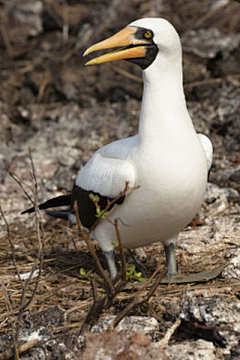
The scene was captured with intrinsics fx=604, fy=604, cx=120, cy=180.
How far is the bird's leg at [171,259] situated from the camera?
4.04m

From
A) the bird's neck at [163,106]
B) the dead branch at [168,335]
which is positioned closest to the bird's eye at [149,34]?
the bird's neck at [163,106]

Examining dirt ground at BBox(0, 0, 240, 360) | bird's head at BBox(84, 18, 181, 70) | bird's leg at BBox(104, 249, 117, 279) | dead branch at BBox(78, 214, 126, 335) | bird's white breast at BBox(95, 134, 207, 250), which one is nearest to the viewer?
dead branch at BBox(78, 214, 126, 335)

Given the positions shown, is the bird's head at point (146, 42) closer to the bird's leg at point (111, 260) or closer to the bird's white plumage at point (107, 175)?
the bird's white plumage at point (107, 175)

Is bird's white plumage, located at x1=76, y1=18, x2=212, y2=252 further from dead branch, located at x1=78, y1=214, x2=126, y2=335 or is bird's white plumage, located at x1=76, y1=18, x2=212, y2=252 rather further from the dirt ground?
dead branch, located at x1=78, y1=214, x2=126, y2=335

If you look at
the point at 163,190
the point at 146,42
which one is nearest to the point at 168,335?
the point at 163,190

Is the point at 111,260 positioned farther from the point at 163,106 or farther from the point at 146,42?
the point at 146,42

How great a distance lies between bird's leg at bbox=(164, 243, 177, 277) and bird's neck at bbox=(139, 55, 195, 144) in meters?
0.86

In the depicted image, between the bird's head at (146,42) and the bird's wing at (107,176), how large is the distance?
0.62 m

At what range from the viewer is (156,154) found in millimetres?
3461

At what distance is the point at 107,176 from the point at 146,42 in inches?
32.8

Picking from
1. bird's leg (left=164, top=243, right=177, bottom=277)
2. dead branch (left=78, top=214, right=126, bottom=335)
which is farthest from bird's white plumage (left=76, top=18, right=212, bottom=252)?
dead branch (left=78, top=214, right=126, bottom=335)

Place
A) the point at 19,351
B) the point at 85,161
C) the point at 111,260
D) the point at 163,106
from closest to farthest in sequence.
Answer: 1. the point at 19,351
2. the point at 163,106
3. the point at 111,260
4. the point at 85,161

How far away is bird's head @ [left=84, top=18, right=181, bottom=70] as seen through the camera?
3.54 m

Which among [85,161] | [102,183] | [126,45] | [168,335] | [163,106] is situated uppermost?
[126,45]
